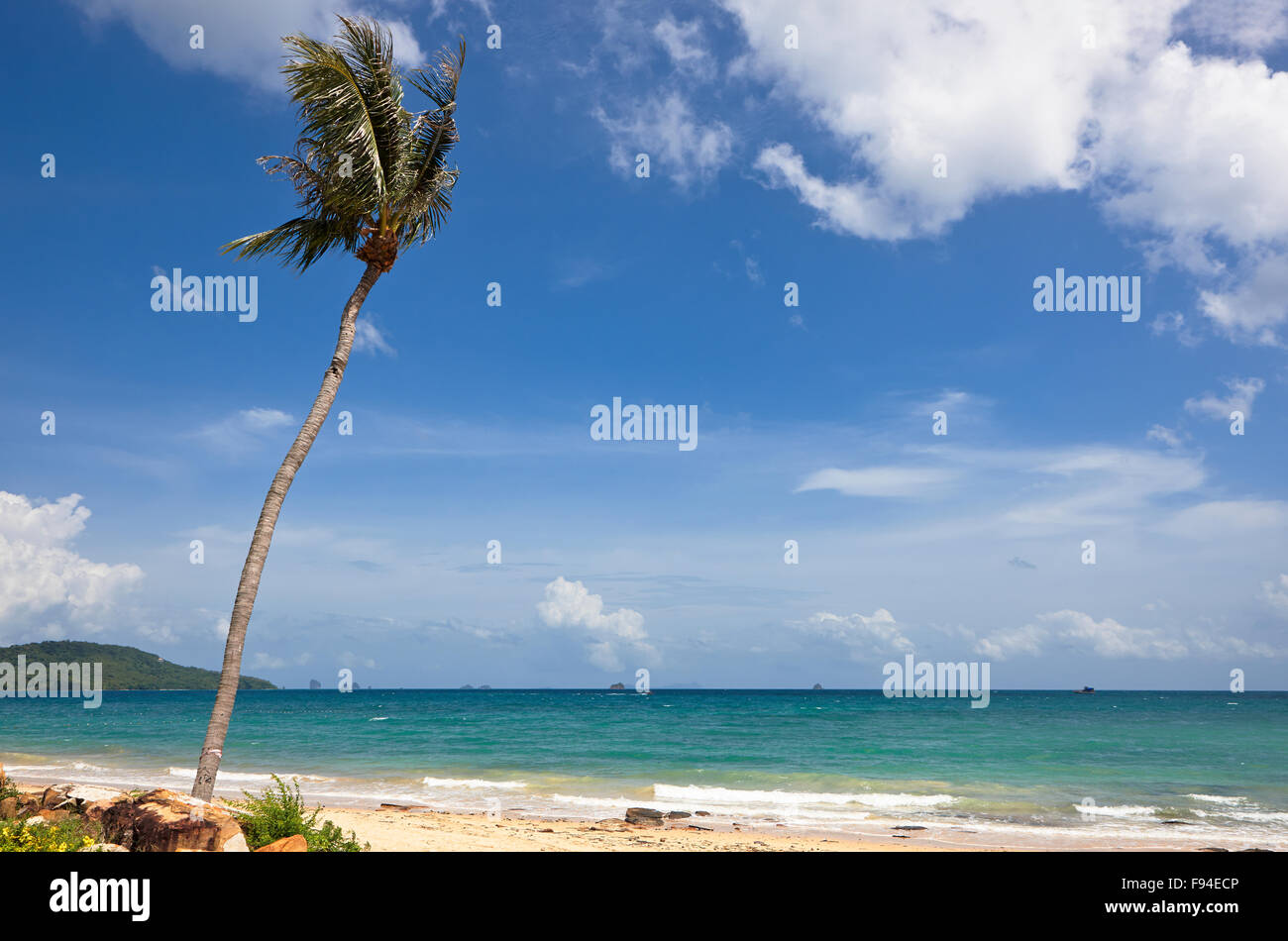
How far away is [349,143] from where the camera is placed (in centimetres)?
1150

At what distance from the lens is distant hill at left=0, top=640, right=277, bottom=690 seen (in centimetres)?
14412

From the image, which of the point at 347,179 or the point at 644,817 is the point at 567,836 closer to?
the point at 644,817

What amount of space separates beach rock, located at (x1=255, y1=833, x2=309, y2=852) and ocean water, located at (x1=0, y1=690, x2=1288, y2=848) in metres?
12.2

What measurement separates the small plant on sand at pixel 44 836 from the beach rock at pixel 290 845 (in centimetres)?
186

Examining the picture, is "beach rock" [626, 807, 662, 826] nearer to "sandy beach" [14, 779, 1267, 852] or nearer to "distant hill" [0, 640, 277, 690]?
"sandy beach" [14, 779, 1267, 852]

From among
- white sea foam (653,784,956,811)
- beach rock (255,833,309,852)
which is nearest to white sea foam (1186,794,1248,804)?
white sea foam (653,784,956,811)

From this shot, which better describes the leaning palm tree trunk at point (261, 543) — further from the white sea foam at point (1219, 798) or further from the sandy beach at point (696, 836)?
the white sea foam at point (1219, 798)

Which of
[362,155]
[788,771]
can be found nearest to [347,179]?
[362,155]

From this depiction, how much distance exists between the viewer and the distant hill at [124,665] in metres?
144

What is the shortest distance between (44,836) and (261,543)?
424cm
